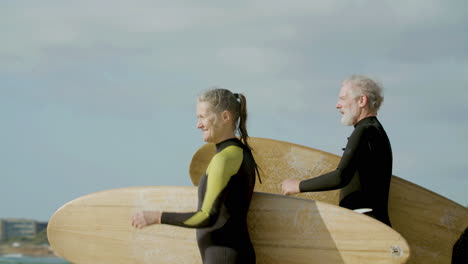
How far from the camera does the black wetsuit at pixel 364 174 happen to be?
4082mm

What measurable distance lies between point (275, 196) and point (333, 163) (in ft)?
5.23

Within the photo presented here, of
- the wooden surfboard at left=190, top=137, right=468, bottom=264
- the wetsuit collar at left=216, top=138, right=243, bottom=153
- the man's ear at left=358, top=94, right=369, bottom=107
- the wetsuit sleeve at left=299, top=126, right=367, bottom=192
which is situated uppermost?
the man's ear at left=358, top=94, right=369, bottom=107

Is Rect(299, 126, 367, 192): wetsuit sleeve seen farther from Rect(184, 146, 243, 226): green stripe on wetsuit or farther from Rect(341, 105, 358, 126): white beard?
Rect(184, 146, 243, 226): green stripe on wetsuit

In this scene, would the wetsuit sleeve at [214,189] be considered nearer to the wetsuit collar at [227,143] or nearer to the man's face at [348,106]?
the wetsuit collar at [227,143]

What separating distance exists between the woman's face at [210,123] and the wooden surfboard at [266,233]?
18.9 inches

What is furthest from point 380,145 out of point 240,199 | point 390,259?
point 240,199

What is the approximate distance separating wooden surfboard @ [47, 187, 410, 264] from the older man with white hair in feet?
0.69

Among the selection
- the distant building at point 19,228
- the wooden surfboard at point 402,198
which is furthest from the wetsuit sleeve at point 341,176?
the distant building at point 19,228

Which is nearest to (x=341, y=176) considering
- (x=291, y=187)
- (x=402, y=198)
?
(x=291, y=187)

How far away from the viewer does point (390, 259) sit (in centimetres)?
382

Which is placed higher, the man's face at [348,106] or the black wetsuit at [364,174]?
the man's face at [348,106]

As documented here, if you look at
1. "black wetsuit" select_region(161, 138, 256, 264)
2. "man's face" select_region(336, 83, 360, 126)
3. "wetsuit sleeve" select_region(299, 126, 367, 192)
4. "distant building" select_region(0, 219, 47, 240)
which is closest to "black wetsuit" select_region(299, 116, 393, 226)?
"wetsuit sleeve" select_region(299, 126, 367, 192)

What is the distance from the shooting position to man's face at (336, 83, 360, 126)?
436 centimetres

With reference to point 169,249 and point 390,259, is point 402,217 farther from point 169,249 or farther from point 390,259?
point 169,249
